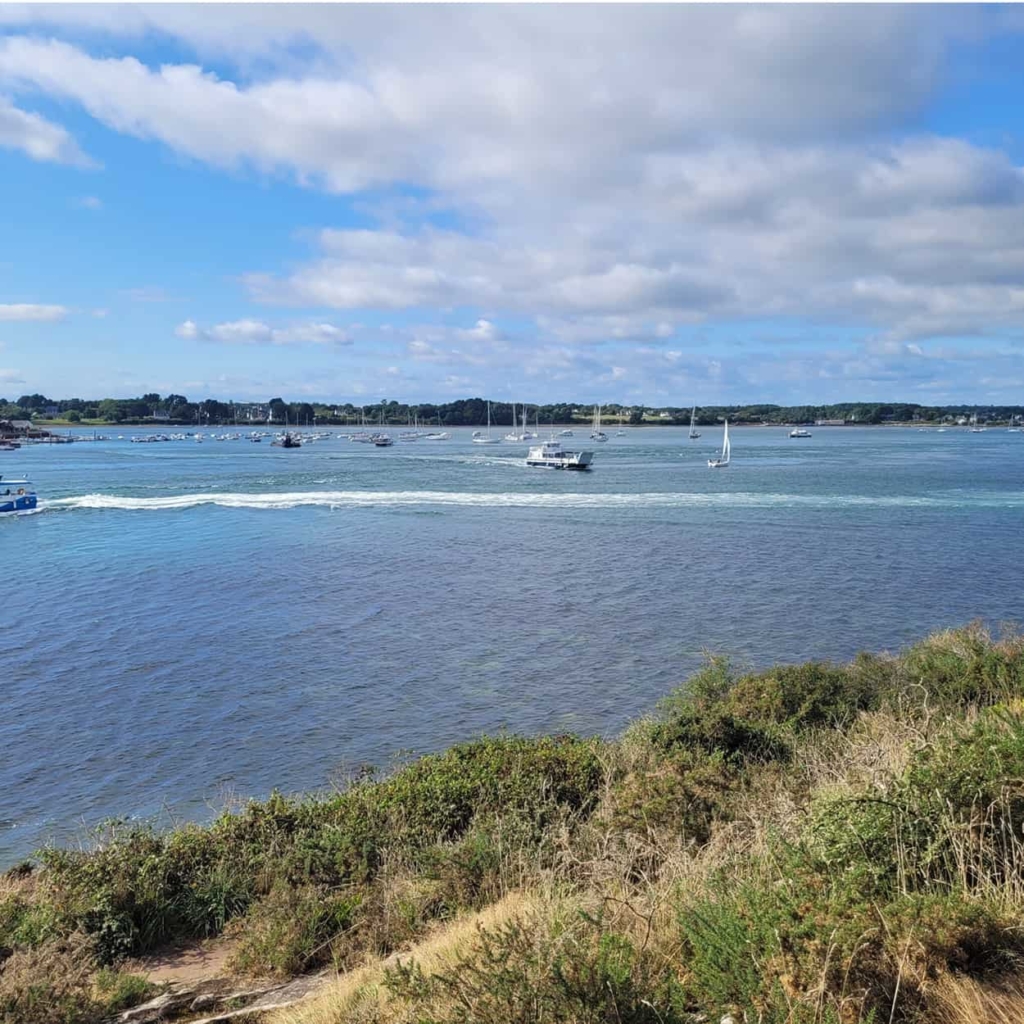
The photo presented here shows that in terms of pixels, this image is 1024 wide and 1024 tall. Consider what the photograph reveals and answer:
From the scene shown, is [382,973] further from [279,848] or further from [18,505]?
[18,505]

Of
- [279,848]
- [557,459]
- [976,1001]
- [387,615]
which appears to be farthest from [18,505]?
[976,1001]

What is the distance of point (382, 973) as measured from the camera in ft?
22.0

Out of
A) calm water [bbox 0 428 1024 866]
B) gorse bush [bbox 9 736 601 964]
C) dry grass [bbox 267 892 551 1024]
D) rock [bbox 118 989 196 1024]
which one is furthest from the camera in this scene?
calm water [bbox 0 428 1024 866]

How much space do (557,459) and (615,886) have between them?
101 meters

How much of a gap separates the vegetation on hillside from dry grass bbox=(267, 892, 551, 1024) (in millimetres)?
30

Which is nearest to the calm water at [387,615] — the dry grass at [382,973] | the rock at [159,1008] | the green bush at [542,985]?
the rock at [159,1008]

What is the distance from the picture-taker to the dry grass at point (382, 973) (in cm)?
589

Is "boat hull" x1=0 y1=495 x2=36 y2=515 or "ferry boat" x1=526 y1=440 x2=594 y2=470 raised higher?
"ferry boat" x1=526 y1=440 x2=594 y2=470

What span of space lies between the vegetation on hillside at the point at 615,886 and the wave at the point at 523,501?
52741 millimetres

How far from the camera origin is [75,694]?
22.0 m

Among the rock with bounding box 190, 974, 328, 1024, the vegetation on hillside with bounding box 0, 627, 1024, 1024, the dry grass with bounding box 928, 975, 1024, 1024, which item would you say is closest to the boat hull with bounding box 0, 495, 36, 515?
the vegetation on hillside with bounding box 0, 627, 1024, 1024

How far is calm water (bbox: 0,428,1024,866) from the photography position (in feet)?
59.8

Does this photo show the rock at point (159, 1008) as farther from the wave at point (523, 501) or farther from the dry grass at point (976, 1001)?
the wave at point (523, 501)

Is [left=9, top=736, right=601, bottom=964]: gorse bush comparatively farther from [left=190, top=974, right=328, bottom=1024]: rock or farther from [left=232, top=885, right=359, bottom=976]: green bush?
[left=190, top=974, right=328, bottom=1024]: rock
